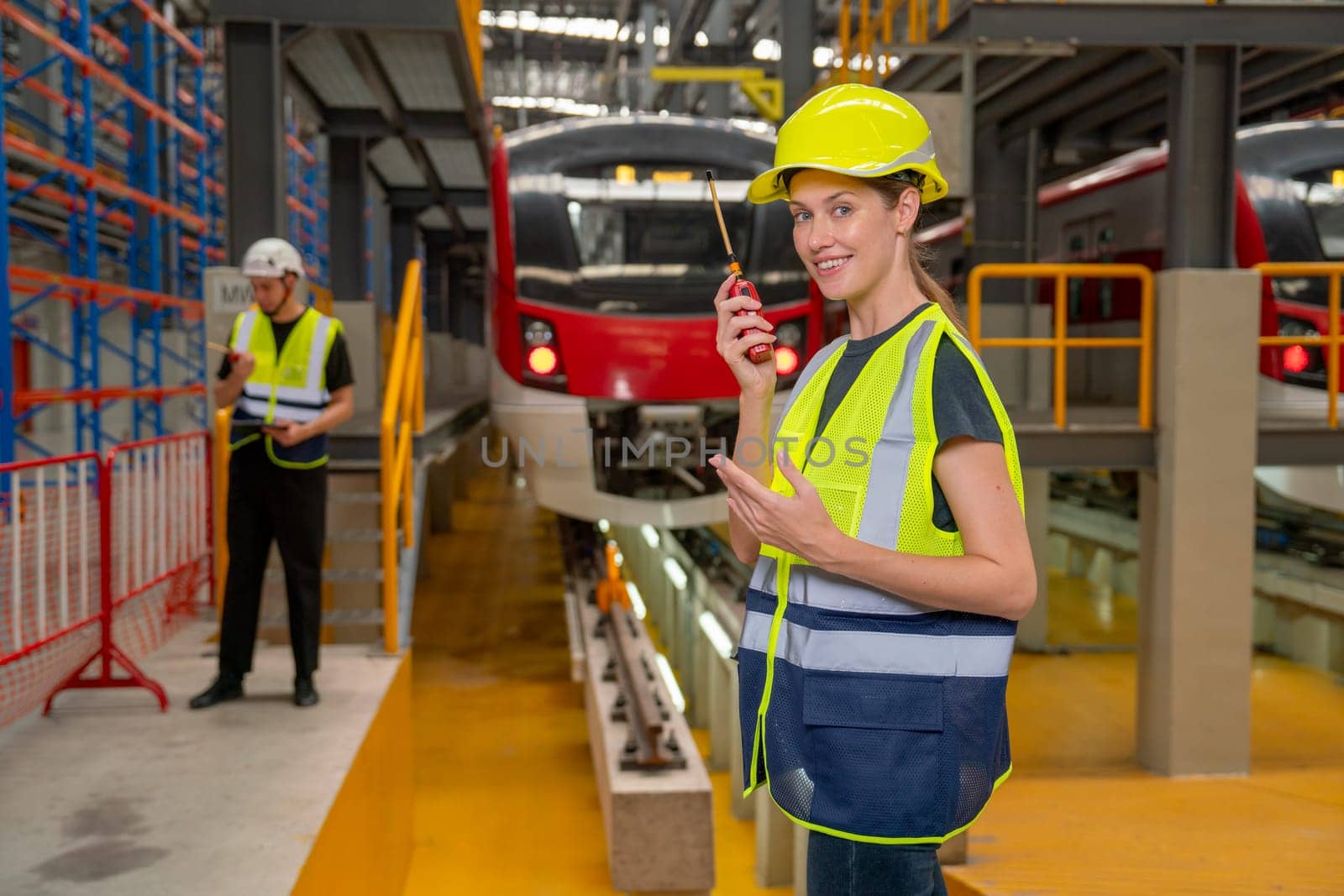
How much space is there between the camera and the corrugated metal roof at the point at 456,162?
11.1 m

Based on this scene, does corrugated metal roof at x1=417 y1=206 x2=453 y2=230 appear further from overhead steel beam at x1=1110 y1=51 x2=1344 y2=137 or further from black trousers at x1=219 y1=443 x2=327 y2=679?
black trousers at x1=219 y1=443 x2=327 y2=679

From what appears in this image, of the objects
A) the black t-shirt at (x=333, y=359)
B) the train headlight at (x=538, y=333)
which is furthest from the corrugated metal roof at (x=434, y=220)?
the black t-shirt at (x=333, y=359)

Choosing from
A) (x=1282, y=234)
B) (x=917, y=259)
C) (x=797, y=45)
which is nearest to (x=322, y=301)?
(x=797, y=45)

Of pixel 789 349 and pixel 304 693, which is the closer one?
pixel 304 693

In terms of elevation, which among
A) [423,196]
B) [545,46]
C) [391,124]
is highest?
[545,46]

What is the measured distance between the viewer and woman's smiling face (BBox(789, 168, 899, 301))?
57.8 inches

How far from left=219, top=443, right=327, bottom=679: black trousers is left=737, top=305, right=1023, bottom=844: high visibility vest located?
3.19 m

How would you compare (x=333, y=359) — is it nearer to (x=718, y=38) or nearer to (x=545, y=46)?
(x=718, y=38)

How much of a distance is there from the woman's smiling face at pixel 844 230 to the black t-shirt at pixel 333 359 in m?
3.15

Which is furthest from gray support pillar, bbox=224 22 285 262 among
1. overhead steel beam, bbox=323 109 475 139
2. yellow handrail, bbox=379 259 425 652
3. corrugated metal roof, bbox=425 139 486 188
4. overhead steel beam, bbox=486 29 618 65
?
overhead steel beam, bbox=486 29 618 65

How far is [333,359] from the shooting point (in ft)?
14.6

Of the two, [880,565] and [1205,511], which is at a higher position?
[880,565]

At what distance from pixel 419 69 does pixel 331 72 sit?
→ 65cm

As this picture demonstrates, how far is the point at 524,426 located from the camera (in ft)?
23.2
